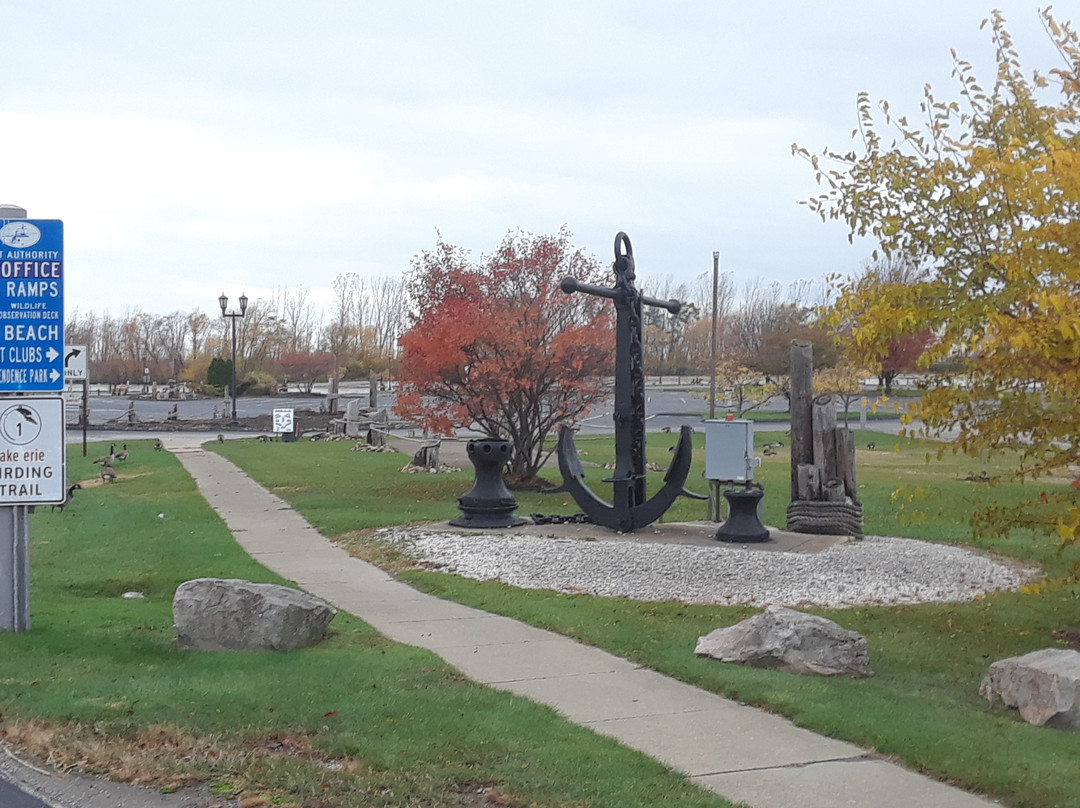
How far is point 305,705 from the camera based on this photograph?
6.21m

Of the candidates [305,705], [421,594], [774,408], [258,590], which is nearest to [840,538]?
[421,594]

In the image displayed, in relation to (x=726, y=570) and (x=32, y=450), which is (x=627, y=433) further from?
(x=32, y=450)

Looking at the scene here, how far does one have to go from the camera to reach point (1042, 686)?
20.6 feet

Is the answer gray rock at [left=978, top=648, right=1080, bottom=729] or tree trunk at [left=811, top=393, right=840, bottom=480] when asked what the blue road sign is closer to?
gray rock at [left=978, top=648, right=1080, bottom=729]

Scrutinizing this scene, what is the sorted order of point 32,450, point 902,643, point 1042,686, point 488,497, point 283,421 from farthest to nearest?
point 283,421 → point 488,497 → point 32,450 → point 902,643 → point 1042,686

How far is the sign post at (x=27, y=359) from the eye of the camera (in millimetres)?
8359

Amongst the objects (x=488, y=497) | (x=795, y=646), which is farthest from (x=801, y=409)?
(x=795, y=646)

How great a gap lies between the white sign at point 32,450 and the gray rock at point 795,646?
15.7 feet

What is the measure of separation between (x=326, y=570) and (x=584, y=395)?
930 centimetres

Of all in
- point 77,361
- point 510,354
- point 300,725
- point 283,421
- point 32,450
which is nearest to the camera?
point 300,725

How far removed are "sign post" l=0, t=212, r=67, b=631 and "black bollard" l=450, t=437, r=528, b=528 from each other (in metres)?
6.53

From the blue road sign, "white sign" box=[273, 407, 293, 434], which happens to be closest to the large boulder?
the blue road sign

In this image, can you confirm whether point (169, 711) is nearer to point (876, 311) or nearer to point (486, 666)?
point (486, 666)

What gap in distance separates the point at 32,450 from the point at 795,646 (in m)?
5.57
